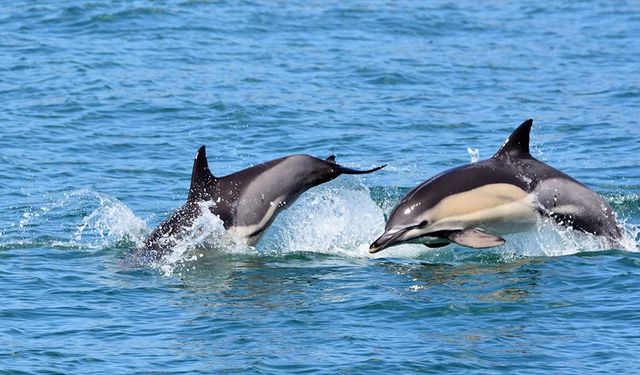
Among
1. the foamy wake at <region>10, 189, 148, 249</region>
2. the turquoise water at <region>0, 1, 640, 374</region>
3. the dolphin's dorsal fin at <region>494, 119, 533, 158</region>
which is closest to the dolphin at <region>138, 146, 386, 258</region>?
the turquoise water at <region>0, 1, 640, 374</region>

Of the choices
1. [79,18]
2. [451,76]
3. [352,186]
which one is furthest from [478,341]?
[79,18]

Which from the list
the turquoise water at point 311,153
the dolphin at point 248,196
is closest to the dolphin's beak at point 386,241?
the turquoise water at point 311,153

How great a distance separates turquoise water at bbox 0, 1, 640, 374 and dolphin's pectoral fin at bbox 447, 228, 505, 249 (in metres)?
0.34

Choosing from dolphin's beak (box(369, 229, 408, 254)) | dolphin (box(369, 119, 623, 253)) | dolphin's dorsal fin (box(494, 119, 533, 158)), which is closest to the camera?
dolphin's beak (box(369, 229, 408, 254))

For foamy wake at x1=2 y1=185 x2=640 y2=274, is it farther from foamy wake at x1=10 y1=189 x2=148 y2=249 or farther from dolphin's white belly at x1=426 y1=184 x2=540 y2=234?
dolphin's white belly at x1=426 y1=184 x2=540 y2=234

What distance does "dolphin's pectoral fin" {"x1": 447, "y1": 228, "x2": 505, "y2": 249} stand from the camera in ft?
48.3

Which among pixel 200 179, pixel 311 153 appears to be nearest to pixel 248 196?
pixel 200 179

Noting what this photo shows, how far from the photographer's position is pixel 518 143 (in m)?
15.4

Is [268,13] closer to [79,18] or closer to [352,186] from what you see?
[79,18]

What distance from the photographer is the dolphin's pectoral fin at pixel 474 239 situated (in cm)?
1473

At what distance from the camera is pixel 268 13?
33406 millimetres

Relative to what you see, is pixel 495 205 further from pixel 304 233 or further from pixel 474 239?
pixel 304 233

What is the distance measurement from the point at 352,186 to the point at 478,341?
20.0ft

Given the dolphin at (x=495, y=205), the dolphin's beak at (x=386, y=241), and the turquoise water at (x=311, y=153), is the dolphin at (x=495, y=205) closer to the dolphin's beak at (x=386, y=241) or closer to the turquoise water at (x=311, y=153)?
the dolphin's beak at (x=386, y=241)
